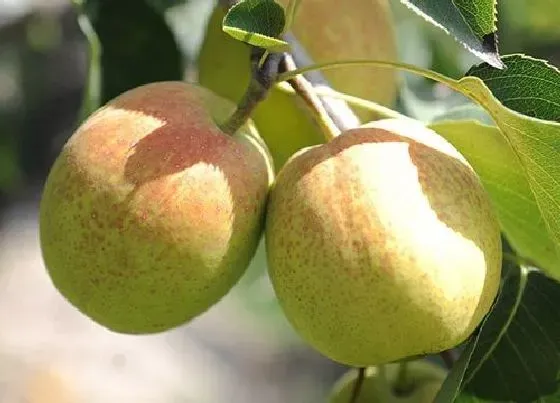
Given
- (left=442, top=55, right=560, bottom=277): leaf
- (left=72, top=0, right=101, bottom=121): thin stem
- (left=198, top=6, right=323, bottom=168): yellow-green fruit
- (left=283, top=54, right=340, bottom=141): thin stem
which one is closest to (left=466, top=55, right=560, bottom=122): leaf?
(left=442, top=55, right=560, bottom=277): leaf

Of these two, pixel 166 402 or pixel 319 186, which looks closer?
pixel 319 186

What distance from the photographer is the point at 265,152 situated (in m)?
0.97

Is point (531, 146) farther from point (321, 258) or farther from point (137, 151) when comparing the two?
point (137, 151)

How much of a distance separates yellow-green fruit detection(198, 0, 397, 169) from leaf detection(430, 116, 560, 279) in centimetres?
23

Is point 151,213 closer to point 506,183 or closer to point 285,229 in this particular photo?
point 285,229

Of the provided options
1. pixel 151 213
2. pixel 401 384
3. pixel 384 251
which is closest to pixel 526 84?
pixel 384 251

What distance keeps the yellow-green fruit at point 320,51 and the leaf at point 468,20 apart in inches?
14.5

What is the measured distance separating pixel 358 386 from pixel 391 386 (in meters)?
0.06

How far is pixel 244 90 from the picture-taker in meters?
1.22

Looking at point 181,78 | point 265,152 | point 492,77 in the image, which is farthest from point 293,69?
point 181,78

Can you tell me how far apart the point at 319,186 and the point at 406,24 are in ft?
3.44

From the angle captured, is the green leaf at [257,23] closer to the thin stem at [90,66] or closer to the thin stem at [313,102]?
the thin stem at [313,102]

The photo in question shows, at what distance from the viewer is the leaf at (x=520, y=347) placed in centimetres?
102

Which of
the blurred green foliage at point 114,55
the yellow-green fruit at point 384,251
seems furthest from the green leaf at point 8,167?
the yellow-green fruit at point 384,251
